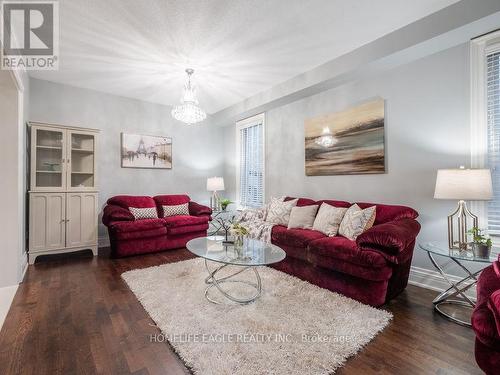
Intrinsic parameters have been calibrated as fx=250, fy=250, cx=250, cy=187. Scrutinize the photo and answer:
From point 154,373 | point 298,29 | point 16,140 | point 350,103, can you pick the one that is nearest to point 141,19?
point 298,29

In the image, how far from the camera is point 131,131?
A: 493 centimetres

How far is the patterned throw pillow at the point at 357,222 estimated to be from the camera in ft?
9.20

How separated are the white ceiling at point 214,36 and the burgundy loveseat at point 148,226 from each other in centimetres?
208

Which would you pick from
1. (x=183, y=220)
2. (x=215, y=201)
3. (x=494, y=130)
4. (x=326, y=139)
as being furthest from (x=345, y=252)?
(x=215, y=201)

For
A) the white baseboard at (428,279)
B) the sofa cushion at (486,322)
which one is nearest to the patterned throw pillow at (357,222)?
the white baseboard at (428,279)

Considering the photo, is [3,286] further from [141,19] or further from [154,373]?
[141,19]

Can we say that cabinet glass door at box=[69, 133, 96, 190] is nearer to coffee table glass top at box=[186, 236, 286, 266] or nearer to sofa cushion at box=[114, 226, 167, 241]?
sofa cushion at box=[114, 226, 167, 241]

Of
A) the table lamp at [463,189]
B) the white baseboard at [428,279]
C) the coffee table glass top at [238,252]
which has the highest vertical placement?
the table lamp at [463,189]

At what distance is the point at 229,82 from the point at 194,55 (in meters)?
0.99

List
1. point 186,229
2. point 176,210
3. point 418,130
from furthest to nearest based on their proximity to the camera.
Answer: point 176,210 < point 186,229 < point 418,130

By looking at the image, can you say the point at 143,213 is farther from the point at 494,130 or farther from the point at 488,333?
the point at 494,130

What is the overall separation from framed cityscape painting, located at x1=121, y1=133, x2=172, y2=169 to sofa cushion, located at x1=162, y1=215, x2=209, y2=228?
1349 mm

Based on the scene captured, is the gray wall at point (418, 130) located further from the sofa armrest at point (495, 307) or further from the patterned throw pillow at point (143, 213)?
the patterned throw pillow at point (143, 213)

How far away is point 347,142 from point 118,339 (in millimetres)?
3445
